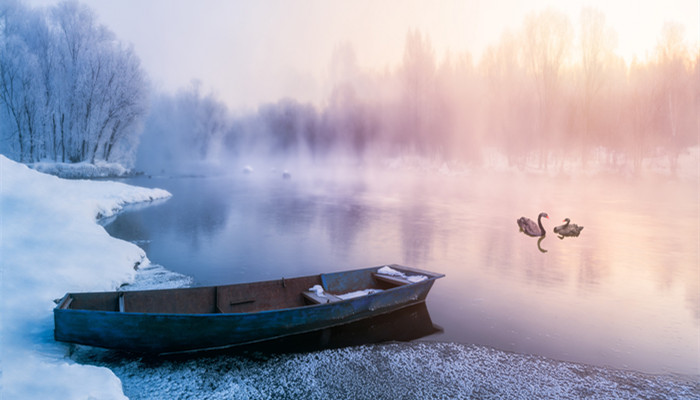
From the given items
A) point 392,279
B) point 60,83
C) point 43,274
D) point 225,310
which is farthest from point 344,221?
point 60,83

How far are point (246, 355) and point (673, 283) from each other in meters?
15.5

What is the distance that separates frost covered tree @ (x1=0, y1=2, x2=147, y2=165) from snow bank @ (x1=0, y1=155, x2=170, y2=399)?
24.6 metres

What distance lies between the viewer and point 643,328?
34.9ft

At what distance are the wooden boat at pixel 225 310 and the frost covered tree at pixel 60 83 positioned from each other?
41029mm

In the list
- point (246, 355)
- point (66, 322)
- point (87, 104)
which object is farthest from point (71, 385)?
point (87, 104)

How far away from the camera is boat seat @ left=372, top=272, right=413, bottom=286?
1138 cm

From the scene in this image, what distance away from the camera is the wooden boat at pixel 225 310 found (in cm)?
775

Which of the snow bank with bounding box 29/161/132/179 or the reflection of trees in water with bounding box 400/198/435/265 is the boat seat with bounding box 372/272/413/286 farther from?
the snow bank with bounding box 29/161/132/179

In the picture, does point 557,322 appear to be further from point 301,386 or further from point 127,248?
point 127,248

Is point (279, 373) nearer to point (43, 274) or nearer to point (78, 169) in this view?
point (43, 274)

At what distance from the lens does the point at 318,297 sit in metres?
10.4

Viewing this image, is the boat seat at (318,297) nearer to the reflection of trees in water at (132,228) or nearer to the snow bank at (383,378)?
the snow bank at (383,378)

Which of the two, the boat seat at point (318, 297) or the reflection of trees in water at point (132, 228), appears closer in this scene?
the boat seat at point (318, 297)

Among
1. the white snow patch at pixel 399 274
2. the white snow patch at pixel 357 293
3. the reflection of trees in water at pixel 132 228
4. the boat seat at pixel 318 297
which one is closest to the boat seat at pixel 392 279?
the white snow patch at pixel 399 274
